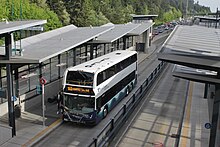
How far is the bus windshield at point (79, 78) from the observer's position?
16.4 metres

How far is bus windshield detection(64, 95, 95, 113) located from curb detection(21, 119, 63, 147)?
49.4 inches

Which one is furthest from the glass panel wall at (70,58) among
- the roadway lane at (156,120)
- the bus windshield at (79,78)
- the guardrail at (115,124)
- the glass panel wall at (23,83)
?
the bus windshield at (79,78)

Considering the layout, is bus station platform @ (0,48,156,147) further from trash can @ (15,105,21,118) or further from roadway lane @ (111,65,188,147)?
roadway lane @ (111,65,188,147)

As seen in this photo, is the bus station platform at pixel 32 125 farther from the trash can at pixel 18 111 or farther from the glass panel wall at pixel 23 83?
the glass panel wall at pixel 23 83

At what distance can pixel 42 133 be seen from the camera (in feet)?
51.3

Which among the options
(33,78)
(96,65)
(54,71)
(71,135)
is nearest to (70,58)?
(54,71)

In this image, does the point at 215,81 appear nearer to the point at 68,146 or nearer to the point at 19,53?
the point at 68,146

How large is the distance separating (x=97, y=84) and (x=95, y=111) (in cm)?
144

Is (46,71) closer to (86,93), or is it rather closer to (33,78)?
(33,78)

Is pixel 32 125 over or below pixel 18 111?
Result: below

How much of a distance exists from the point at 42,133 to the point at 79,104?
2427mm

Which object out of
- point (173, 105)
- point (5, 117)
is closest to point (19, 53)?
point (5, 117)

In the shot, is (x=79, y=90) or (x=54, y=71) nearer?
(x=79, y=90)

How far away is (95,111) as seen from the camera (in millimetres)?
16578
